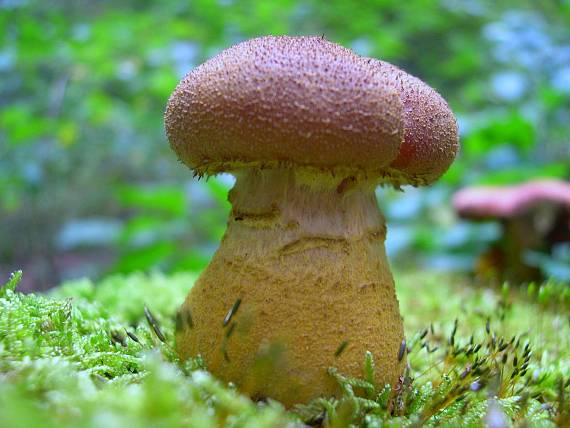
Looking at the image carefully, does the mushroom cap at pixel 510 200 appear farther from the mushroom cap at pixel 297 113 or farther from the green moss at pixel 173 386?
the mushroom cap at pixel 297 113

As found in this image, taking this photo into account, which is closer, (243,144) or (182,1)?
(243,144)

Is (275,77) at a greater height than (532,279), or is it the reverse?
(532,279)

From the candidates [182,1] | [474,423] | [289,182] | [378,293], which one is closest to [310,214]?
[289,182]

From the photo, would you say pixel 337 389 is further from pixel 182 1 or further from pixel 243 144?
pixel 182 1

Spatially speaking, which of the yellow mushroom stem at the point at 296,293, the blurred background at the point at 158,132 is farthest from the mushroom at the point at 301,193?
the blurred background at the point at 158,132

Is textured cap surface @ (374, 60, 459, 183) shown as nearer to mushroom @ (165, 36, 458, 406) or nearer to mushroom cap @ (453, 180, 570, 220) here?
mushroom @ (165, 36, 458, 406)

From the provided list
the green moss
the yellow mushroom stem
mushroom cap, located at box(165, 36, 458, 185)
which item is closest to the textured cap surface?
mushroom cap, located at box(165, 36, 458, 185)

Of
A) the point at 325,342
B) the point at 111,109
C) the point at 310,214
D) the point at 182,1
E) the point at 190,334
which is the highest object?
the point at 182,1

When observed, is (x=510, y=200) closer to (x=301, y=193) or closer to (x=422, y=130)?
(x=422, y=130)
